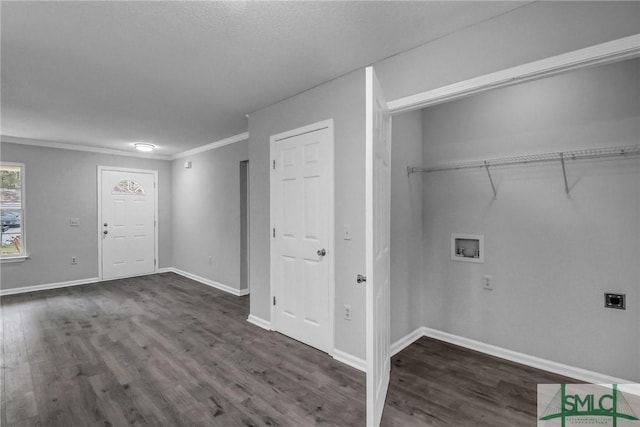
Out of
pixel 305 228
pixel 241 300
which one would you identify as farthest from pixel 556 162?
pixel 241 300

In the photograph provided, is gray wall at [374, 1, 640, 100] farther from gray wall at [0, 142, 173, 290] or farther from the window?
the window

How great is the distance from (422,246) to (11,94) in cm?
455

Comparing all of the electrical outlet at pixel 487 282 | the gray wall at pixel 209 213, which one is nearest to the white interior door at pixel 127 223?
the gray wall at pixel 209 213

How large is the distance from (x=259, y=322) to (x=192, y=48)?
9.31ft

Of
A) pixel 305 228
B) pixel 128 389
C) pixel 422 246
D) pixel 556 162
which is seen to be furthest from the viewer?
pixel 422 246

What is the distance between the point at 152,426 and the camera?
1905 millimetres

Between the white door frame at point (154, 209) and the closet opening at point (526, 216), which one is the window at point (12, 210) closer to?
the white door frame at point (154, 209)

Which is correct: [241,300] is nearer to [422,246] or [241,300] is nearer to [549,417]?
[422,246]

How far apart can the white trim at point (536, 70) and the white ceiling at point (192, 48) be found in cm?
38

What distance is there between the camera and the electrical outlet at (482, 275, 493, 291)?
9.55ft

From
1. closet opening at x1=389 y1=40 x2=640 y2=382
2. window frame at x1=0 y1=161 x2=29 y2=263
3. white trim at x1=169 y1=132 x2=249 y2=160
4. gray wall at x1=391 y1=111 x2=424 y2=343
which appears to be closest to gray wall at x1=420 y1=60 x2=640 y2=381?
closet opening at x1=389 y1=40 x2=640 y2=382

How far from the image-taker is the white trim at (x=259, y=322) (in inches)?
137

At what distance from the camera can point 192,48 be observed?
2.28 meters

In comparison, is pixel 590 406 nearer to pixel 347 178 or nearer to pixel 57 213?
pixel 347 178
